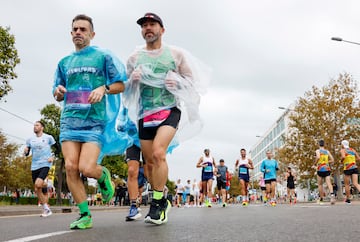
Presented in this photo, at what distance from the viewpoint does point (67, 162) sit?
14.8ft

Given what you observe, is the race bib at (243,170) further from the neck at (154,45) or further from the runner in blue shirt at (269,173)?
the neck at (154,45)

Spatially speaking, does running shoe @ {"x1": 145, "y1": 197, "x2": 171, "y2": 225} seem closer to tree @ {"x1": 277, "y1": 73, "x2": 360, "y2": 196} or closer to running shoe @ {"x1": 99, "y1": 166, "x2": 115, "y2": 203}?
running shoe @ {"x1": 99, "y1": 166, "x2": 115, "y2": 203}

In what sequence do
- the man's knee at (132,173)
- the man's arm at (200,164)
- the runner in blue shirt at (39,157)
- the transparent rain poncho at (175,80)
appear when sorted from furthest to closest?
the man's arm at (200,164), the runner in blue shirt at (39,157), the man's knee at (132,173), the transparent rain poncho at (175,80)

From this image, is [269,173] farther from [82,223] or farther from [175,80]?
[82,223]

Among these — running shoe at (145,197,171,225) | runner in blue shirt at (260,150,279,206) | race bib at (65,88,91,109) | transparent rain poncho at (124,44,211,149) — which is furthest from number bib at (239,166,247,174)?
race bib at (65,88,91,109)

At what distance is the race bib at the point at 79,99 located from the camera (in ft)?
15.3

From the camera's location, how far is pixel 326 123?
34031 millimetres

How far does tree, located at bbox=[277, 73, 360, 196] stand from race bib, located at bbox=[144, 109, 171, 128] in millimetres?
30752

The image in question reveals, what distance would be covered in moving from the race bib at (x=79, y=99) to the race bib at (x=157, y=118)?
0.70 m

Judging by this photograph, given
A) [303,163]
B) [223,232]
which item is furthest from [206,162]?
[303,163]

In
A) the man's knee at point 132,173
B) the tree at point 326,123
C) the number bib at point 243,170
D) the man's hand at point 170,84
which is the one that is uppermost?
the tree at point 326,123

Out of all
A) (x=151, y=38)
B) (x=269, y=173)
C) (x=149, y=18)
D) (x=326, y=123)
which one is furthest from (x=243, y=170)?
(x=326, y=123)

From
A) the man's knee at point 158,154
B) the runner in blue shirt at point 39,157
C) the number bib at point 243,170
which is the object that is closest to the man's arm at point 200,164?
the number bib at point 243,170

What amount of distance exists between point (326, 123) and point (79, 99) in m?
31.9
